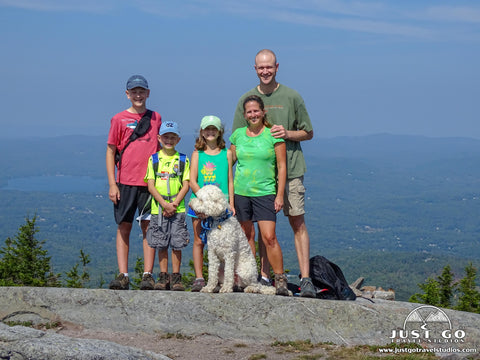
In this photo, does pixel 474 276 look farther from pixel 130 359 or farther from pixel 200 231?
pixel 130 359

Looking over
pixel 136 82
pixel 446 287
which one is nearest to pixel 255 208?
pixel 136 82

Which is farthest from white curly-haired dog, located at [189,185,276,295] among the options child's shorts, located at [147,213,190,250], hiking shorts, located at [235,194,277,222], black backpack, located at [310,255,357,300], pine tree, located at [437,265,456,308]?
pine tree, located at [437,265,456,308]

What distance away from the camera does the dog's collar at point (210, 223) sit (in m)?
9.73

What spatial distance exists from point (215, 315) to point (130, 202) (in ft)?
8.07

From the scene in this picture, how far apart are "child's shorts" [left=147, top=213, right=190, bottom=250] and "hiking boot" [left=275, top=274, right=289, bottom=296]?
168 cm

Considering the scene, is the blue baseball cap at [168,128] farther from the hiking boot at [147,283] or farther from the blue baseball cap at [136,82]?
the hiking boot at [147,283]

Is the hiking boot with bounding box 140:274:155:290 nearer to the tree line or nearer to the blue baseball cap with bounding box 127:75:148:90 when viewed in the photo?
the blue baseball cap with bounding box 127:75:148:90

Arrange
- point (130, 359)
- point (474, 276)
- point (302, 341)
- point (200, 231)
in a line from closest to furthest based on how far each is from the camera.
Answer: point (130, 359), point (302, 341), point (200, 231), point (474, 276)

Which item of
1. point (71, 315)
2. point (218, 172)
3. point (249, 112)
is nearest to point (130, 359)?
point (71, 315)

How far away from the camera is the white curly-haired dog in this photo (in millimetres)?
9445

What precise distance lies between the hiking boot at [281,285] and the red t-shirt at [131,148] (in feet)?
9.30

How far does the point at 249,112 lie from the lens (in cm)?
991

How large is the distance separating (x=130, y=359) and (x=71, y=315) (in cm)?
304

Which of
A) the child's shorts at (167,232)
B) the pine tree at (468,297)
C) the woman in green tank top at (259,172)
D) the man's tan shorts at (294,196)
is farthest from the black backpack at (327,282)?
the pine tree at (468,297)
